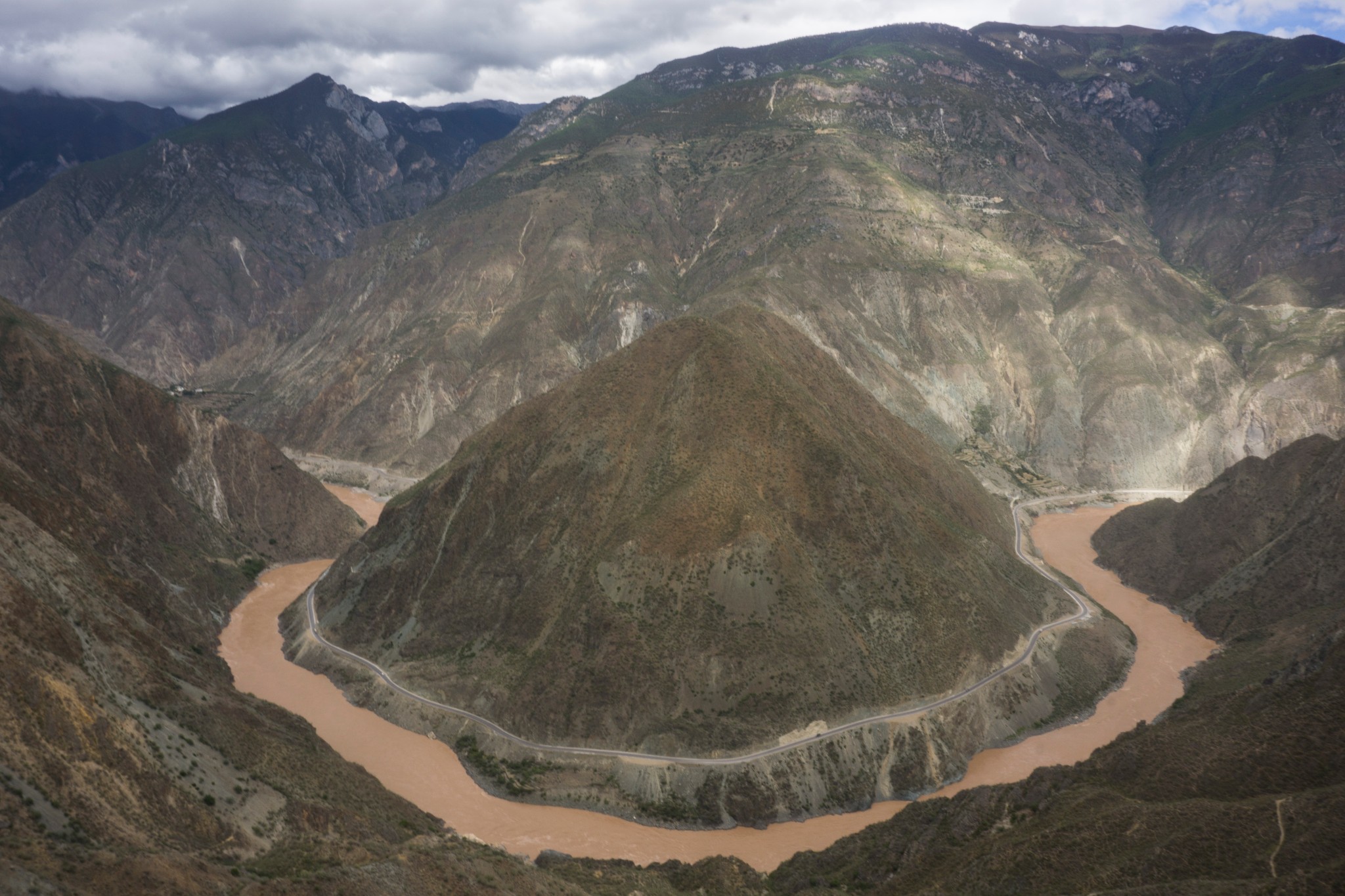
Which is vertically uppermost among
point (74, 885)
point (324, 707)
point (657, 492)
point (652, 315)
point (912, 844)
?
point (652, 315)

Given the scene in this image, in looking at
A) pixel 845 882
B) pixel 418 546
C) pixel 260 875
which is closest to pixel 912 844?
pixel 845 882

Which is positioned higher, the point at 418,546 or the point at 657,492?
the point at 657,492

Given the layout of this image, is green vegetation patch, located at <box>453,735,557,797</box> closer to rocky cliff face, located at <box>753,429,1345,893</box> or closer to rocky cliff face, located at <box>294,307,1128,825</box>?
rocky cliff face, located at <box>294,307,1128,825</box>

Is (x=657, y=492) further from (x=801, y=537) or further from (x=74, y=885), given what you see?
(x=74, y=885)

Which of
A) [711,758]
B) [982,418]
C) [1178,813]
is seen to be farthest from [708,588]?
[982,418]

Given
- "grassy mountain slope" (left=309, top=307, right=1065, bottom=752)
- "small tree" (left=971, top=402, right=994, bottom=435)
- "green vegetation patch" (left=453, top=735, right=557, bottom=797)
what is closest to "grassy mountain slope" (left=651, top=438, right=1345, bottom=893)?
"grassy mountain slope" (left=309, top=307, right=1065, bottom=752)

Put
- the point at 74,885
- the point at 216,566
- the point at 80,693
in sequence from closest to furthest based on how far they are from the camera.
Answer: the point at 74,885 < the point at 80,693 < the point at 216,566

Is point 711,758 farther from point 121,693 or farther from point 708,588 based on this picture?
point 121,693

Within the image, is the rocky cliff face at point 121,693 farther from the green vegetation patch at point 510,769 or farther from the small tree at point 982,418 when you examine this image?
the small tree at point 982,418
